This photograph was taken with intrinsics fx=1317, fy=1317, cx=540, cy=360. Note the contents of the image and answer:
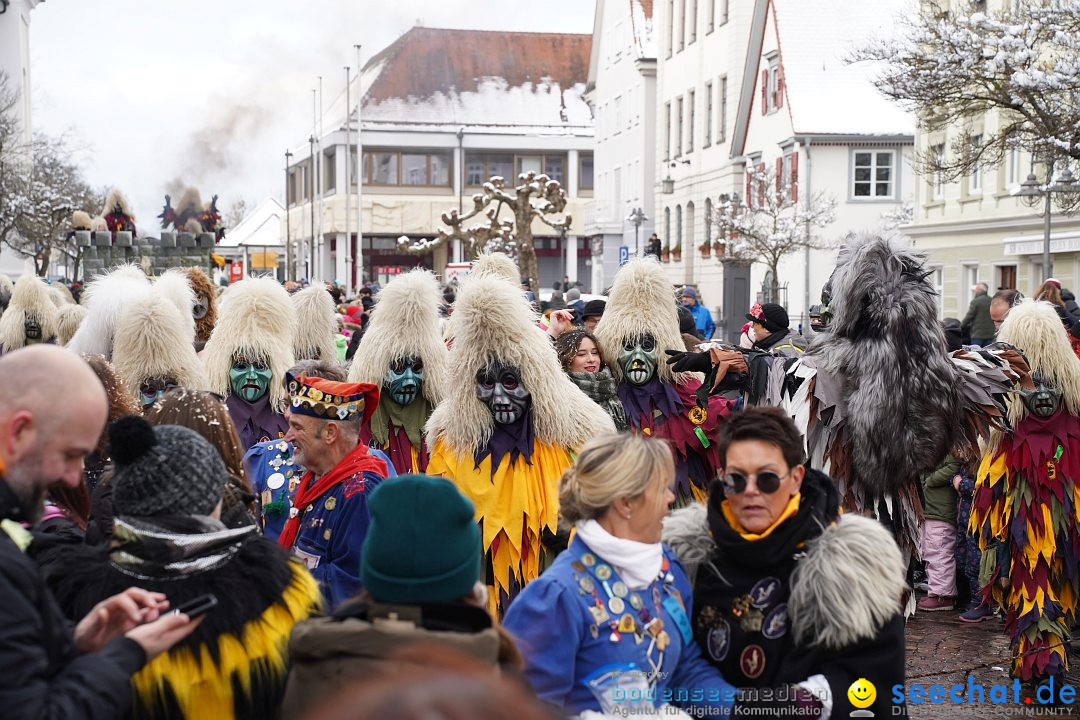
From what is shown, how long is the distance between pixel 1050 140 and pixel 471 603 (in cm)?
1445

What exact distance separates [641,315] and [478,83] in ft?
211

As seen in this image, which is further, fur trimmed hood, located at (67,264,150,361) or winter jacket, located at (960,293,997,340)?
winter jacket, located at (960,293,997,340)

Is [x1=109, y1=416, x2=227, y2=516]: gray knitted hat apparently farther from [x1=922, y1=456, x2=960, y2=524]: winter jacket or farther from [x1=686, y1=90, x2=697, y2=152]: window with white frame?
[x1=686, y1=90, x2=697, y2=152]: window with white frame

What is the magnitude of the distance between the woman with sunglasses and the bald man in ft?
5.28

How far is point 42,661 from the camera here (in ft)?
8.29

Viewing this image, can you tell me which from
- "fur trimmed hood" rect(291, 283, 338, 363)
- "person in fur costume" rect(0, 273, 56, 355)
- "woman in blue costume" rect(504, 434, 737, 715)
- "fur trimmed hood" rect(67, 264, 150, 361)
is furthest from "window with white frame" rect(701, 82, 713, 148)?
"woman in blue costume" rect(504, 434, 737, 715)

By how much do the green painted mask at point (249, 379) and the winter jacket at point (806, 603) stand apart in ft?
14.1

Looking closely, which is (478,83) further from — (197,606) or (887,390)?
(197,606)

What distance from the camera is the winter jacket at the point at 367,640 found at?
8.69 feet

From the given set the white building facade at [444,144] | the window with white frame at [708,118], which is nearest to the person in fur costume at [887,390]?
the window with white frame at [708,118]

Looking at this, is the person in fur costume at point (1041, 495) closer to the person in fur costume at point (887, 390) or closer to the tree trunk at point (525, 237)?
the person in fur costume at point (887, 390)

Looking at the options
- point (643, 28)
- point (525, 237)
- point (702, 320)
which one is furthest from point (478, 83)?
point (702, 320)

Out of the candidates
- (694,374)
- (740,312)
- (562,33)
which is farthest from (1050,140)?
(562,33)

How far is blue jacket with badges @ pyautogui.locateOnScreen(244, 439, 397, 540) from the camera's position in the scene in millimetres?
5559
